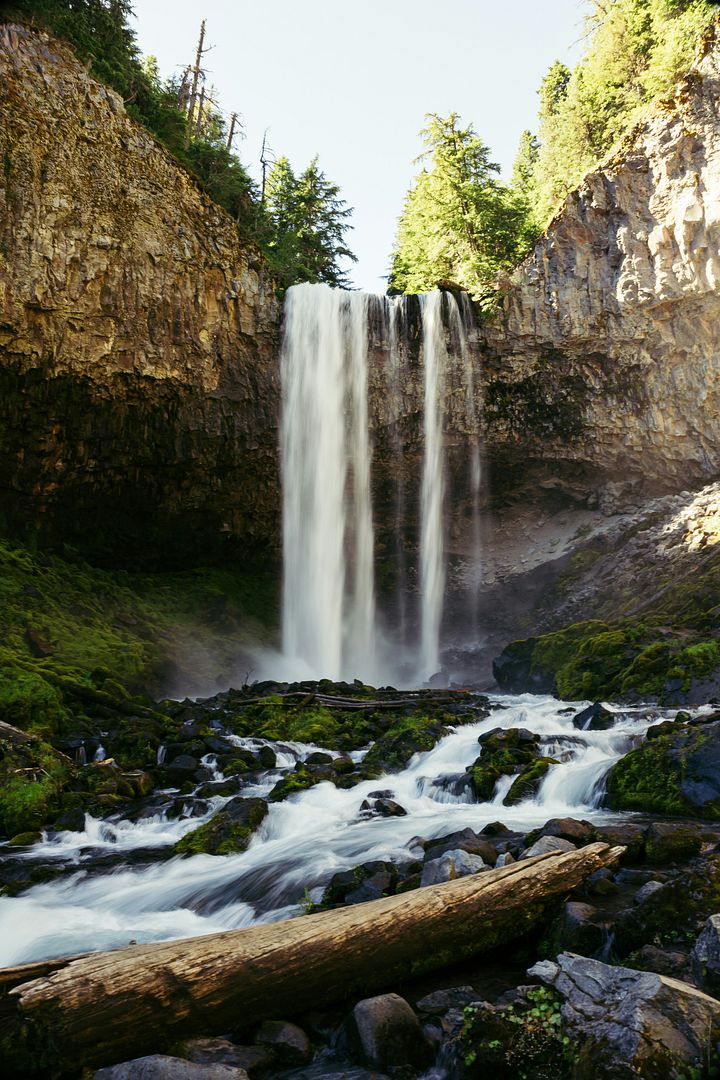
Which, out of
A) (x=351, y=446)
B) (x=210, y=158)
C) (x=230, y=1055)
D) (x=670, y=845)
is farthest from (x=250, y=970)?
(x=210, y=158)

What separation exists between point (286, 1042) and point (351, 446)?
20.5 metres

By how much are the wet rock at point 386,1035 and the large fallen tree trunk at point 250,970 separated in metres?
0.21

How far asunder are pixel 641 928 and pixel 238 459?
62.8 ft

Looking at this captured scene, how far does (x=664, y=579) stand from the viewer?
17.6m

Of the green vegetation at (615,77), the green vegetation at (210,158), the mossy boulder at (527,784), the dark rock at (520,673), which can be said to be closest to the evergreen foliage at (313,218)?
the green vegetation at (210,158)

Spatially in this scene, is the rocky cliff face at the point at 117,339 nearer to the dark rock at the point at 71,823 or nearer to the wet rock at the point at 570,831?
the dark rock at the point at 71,823

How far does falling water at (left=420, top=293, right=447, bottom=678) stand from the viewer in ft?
72.0

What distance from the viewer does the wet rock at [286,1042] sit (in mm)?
2820

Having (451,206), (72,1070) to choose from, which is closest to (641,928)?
(72,1070)

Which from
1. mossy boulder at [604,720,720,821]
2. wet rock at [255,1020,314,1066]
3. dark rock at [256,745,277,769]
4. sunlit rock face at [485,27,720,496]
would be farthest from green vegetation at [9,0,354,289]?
wet rock at [255,1020,314,1066]

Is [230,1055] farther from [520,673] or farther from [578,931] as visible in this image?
[520,673]

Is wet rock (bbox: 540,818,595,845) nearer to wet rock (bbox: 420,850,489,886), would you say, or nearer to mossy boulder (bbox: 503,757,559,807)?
wet rock (bbox: 420,850,489,886)

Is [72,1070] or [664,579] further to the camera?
[664,579]

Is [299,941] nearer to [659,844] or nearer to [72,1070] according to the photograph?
[72,1070]
